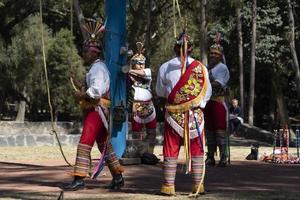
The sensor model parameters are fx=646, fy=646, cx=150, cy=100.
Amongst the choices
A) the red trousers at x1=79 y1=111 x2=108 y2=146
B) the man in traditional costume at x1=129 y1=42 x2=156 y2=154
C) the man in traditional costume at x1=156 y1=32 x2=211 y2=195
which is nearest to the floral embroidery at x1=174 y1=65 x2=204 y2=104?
the man in traditional costume at x1=156 y1=32 x2=211 y2=195

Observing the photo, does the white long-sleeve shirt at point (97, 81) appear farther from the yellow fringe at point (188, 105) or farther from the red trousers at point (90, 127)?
the yellow fringe at point (188, 105)

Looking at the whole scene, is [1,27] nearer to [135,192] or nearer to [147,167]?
[147,167]

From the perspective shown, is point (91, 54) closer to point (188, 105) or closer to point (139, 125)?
point (188, 105)

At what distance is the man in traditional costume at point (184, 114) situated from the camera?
810cm

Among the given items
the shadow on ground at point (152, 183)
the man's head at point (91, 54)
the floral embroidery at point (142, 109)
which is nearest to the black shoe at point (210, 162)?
the shadow on ground at point (152, 183)

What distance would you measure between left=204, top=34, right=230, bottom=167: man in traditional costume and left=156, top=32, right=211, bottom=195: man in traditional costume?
8.58 ft

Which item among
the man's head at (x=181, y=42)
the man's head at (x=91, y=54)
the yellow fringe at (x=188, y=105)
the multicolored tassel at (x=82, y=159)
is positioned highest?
the man's head at (x=181, y=42)

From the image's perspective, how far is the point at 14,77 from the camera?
3275 cm

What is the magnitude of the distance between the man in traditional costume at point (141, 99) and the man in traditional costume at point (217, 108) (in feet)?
3.82

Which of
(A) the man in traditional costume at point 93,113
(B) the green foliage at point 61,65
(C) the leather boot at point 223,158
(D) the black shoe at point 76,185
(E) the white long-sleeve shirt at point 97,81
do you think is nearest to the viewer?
(E) the white long-sleeve shirt at point 97,81

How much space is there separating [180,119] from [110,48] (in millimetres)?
3074

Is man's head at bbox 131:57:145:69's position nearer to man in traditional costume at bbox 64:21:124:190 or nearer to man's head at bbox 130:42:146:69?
man's head at bbox 130:42:146:69

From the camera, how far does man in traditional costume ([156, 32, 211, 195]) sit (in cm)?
810

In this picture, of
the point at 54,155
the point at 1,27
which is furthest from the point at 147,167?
the point at 1,27
